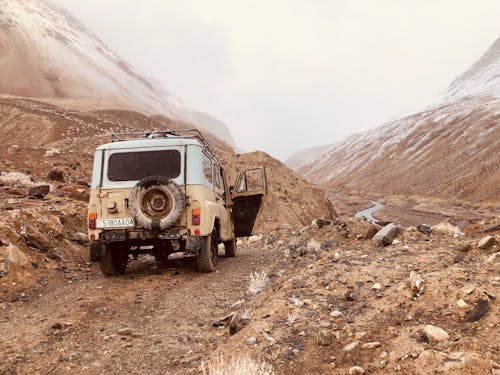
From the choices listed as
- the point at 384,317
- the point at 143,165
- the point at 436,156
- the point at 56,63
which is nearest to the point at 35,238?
the point at 143,165

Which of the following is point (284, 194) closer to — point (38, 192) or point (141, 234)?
point (38, 192)

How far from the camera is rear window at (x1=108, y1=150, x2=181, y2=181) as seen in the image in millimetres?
8336

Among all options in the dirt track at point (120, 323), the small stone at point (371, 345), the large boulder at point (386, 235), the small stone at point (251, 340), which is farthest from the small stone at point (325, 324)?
the large boulder at point (386, 235)

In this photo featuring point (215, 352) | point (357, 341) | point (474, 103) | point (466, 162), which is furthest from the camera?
point (474, 103)

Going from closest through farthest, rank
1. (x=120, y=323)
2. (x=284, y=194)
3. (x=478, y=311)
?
(x=478, y=311) → (x=120, y=323) → (x=284, y=194)

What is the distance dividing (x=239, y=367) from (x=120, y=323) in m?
2.53

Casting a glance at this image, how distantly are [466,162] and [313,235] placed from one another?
55.4 metres

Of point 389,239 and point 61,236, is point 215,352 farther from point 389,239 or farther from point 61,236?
point 61,236

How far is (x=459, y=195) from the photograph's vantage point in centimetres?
4869

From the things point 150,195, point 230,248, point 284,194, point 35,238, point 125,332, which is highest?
point 284,194

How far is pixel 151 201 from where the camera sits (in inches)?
313

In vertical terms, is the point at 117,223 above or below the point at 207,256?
→ above

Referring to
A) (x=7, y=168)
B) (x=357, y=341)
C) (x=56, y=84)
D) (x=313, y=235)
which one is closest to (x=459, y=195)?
(x=313, y=235)

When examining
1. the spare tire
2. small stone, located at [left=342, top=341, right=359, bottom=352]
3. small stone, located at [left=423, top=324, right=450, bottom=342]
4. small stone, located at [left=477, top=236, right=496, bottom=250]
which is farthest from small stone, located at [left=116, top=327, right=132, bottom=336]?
small stone, located at [left=477, top=236, right=496, bottom=250]
